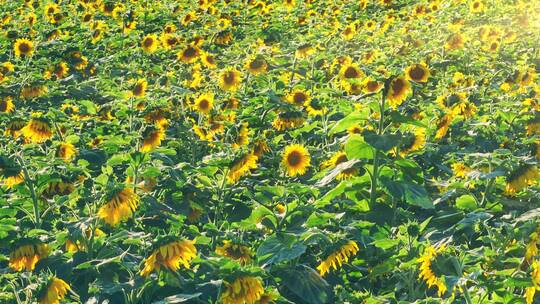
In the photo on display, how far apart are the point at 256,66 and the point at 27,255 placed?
4614 millimetres

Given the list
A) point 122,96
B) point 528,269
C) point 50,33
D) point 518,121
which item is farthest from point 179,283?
point 50,33

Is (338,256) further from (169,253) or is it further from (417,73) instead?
(417,73)

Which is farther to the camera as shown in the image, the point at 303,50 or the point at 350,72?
the point at 303,50

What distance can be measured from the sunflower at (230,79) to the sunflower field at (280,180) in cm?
1

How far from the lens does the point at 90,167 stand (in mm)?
5953

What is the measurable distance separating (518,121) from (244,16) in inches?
327

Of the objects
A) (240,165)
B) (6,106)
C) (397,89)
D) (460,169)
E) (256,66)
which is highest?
(397,89)

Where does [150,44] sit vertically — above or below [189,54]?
below

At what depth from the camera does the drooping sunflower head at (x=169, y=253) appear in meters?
3.23

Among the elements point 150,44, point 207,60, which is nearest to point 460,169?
point 207,60

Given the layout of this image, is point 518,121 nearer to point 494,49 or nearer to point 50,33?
point 494,49

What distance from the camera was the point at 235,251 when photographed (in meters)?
3.73

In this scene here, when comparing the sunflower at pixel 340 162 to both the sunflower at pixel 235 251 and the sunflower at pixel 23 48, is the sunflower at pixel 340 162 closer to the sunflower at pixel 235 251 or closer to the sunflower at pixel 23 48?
the sunflower at pixel 235 251

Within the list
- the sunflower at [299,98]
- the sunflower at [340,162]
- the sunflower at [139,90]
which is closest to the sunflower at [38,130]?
the sunflower at [139,90]
